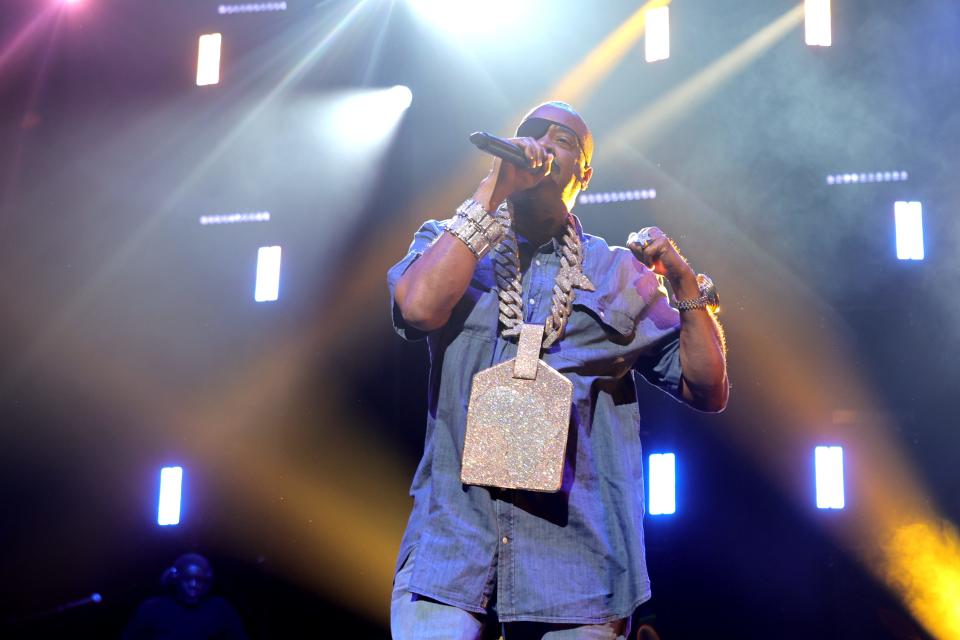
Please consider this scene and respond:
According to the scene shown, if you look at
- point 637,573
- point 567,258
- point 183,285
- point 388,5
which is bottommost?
point 637,573

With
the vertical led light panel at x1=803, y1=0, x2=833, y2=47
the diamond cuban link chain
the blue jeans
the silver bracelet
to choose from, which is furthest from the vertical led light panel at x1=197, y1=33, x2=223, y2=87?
the blue jeans

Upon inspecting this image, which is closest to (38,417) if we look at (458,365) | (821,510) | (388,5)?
(388,5)

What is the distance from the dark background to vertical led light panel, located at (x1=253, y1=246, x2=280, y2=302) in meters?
0.06

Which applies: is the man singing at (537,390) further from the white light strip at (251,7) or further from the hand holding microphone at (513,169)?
the white light strip at (251,7)

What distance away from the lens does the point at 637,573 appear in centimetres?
154

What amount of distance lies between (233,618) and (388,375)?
1.59 metres

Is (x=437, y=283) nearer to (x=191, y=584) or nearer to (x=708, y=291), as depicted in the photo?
(x=708, y=291)

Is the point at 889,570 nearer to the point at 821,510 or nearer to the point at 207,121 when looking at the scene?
the point at 821,510

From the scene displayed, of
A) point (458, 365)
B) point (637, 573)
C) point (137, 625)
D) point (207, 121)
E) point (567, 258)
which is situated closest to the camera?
point (637, 573)

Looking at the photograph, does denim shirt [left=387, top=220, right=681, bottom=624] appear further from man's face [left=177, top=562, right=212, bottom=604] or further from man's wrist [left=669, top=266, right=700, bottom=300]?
man's face [left=177, top=562, right=212, bottom=604]

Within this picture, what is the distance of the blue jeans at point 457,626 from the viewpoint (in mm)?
1455

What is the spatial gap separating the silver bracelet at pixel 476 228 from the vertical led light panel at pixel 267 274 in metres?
4.07

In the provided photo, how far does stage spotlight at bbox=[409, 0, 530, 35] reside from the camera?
5117 millimetres

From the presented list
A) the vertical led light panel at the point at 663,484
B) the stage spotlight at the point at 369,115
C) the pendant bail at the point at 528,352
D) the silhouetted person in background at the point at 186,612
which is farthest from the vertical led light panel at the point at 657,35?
the pendant bail at the point at 528,352
